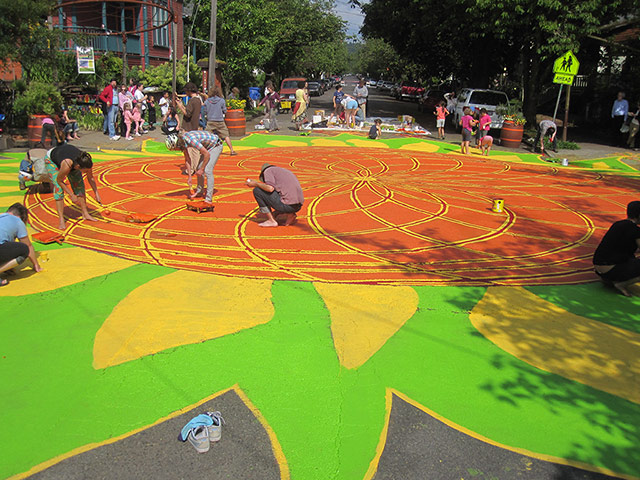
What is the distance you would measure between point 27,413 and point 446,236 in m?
6.88

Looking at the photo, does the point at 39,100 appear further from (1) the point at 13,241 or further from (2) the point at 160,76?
(1) the point at 13,241

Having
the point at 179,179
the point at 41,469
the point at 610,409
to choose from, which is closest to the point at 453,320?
the point at 610,409

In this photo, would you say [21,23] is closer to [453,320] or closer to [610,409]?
[453,320]

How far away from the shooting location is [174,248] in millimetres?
8078

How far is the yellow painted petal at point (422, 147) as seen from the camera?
1993 centimetres

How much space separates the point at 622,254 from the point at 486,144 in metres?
12.2

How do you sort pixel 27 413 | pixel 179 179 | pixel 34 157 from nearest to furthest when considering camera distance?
pixel 27 413
pixel 34 157
pixel 179 179

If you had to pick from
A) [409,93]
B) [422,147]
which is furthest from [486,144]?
[409,93]

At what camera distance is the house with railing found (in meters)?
30.6

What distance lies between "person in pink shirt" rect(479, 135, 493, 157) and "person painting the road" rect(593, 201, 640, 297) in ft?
38.6

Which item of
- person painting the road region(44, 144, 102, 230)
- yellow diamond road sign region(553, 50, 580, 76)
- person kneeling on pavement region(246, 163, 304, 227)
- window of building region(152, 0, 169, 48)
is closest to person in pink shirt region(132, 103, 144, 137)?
person painting the road region(44, 144, 102, 230)

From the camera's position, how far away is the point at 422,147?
2038 centimetres

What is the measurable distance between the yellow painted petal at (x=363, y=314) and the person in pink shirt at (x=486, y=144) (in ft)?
42.7

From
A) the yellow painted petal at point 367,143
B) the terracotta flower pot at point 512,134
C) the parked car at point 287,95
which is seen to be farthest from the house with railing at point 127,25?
the terracotta flower pot at point 512,134
